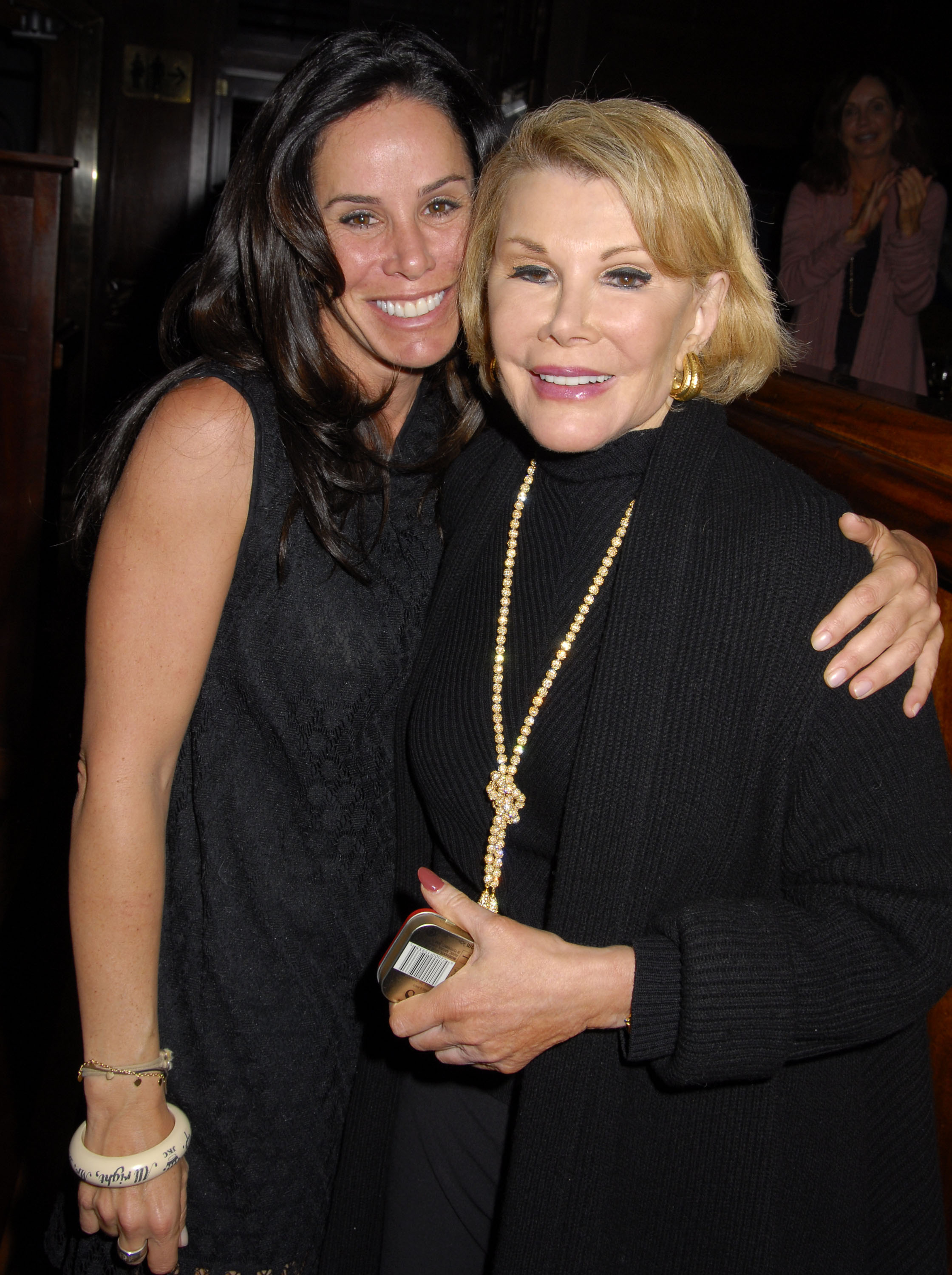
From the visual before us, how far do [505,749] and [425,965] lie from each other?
305mm

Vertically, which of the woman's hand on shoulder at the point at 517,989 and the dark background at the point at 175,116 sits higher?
the dark background at the point at 175,116

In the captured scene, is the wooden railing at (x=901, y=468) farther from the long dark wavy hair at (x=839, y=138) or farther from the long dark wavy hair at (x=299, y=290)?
the long dark wavy hair at (x=839, y=138)

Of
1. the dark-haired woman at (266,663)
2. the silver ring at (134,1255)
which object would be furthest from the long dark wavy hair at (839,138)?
the silver ring at (134,1255)

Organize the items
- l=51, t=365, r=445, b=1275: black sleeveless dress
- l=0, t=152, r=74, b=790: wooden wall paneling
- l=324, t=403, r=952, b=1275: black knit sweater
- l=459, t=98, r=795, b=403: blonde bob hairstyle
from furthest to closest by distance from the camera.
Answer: l=0, t=152, r=74, b=790: wooden wall paneling < l=51, t=365, r=445, b=1275: black sleeveless dress < l=459, t=98, r=795, b=403: blonde bob hairstyle < l=324, t=403, r=952, b=1275: black knit sweater

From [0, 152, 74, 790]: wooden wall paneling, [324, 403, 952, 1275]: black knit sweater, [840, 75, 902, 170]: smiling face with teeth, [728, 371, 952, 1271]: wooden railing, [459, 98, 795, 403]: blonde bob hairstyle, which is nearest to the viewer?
[324, 403, 952, 1275]: black knit sweater

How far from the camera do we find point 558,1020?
104cm

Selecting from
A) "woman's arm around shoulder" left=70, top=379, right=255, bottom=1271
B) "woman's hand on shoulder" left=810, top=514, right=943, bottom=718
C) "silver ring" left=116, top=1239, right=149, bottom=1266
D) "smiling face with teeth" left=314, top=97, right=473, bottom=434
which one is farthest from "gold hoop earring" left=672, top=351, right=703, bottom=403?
"silver ring" left=116, top=1239, right=149, bottom=1266

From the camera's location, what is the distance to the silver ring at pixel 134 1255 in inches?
51.9

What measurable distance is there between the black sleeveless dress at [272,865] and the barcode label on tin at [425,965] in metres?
0.39

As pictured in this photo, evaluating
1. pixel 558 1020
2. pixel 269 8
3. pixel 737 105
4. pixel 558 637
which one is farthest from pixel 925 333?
pixel 558 1020

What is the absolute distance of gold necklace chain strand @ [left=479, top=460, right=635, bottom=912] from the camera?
1242 millimetres

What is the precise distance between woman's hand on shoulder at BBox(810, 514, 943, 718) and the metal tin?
47cm

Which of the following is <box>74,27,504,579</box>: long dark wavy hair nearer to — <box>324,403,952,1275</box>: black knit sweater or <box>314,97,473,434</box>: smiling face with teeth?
<box>314,97,473,434</box>: smiling face with teeth

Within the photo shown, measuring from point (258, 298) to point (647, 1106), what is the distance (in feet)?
3.95
